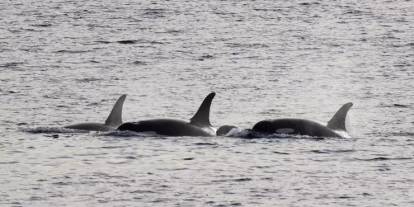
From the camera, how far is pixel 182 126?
3369 cm

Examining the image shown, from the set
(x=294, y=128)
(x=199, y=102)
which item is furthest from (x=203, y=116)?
(x=199, y=102)

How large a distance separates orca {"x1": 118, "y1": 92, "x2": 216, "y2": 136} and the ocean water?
0.35 meters

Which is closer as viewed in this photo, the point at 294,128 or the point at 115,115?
the point at 294,128

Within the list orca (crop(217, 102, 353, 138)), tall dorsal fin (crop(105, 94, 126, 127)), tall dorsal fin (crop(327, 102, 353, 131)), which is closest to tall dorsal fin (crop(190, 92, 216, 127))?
orca (crop(217, 102, 353, 138))

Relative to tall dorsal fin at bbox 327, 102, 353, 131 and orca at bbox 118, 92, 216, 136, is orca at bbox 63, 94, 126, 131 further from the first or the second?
tall dorsal fin at bbox 327, 102, 353, 131

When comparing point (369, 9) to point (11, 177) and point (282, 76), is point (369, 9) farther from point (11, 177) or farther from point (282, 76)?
point (11, 177)

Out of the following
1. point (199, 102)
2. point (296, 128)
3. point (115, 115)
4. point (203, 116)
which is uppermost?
point (203, 116)

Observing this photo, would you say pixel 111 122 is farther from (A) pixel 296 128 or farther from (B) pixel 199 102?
(B) pixel 199 102

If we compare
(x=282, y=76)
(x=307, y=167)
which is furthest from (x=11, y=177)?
(x=282, y=76)

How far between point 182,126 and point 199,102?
11897 mm

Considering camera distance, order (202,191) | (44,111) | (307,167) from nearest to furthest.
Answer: (202,191), (307,167), (44,111)

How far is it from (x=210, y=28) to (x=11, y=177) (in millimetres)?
66034

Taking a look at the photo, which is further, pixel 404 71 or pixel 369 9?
pixel 369 9

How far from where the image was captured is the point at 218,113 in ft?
139
